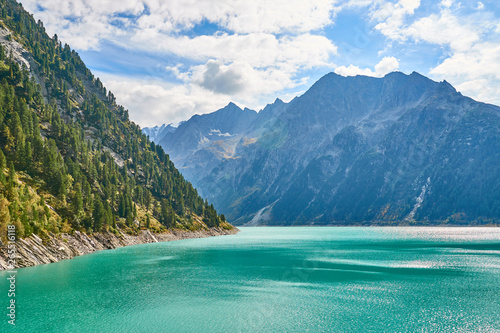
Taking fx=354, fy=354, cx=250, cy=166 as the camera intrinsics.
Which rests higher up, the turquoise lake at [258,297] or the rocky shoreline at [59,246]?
the rocky shoreline at [59,246]

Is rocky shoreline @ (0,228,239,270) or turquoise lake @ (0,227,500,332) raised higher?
rocky shoreline @ (0,228,239,270)

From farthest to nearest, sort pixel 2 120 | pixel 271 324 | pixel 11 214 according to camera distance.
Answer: pixel 2 120
pixel 11 214
pixel 271 324

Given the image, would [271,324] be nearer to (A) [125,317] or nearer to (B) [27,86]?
(A) [125,317]

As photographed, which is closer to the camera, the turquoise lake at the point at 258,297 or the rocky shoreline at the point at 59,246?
the turquoise lake at the point at 258,297

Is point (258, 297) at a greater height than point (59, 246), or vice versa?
point (59, 246)

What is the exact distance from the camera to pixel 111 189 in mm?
180375

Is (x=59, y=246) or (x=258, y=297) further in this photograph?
(x=59, y=246)

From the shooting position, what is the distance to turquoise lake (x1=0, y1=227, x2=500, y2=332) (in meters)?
48.3

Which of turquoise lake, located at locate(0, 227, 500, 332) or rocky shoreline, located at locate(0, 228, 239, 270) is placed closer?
turquoise lake, located at locate(0, 227, 500, 332)

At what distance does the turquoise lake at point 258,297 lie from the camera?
158 ft

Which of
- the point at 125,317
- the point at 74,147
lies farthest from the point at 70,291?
the point at 74,147

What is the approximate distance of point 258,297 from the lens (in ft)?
210

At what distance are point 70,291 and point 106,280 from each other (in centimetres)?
1193

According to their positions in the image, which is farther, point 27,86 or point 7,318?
point 27,86
